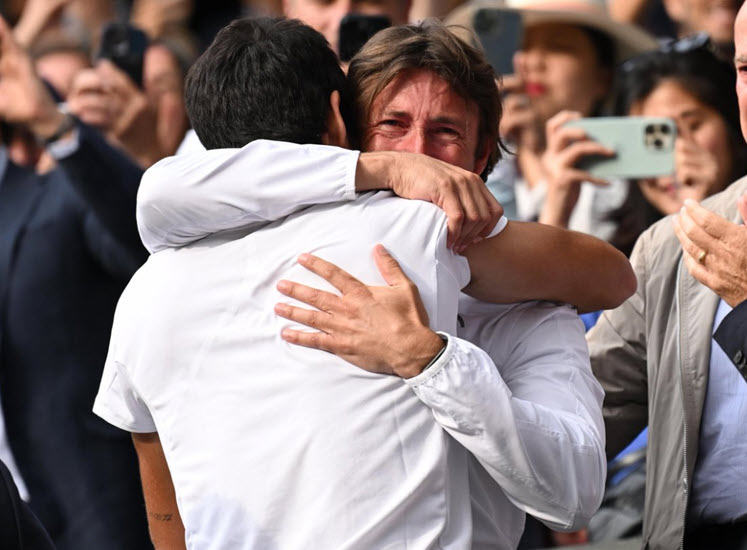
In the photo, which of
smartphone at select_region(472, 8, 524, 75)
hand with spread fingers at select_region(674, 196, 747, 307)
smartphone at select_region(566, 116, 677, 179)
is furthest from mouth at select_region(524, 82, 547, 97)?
A: hand with spread fingers at select_region(674, 196, 747, 307)

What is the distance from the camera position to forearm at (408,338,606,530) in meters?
1.87

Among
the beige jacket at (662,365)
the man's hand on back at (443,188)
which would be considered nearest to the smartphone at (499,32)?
the beige jacket at (662,365)

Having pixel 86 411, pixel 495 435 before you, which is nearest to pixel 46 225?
pixel 86 411

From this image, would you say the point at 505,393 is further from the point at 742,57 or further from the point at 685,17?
the point at 685,17

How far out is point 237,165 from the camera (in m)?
2.00

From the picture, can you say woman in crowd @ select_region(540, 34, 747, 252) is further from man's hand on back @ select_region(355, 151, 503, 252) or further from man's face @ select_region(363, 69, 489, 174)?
man's hand on back @ select_region(355, 151, 503, 252)

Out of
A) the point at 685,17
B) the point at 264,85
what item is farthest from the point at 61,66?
the point at 264,85

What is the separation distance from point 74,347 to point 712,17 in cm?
260

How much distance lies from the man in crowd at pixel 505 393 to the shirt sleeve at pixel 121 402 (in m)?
0.02

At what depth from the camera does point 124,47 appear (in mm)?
4820

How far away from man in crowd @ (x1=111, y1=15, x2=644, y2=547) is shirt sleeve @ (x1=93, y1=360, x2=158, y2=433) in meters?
0.02

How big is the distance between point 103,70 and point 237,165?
3061mm

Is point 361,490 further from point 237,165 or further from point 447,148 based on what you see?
point 447,148

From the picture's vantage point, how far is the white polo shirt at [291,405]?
6.24 ft
